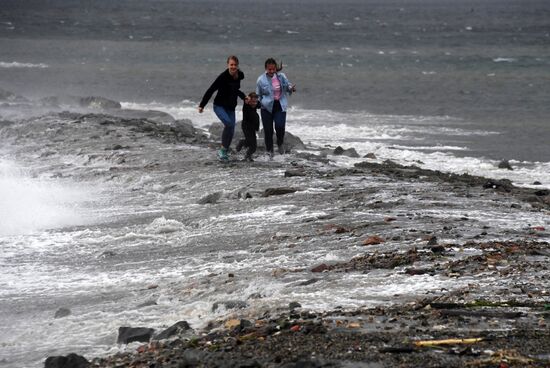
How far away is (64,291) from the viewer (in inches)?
396

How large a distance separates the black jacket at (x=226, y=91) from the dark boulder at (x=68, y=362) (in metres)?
8.64

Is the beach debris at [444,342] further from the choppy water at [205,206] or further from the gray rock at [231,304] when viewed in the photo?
the gray rock at [231,304]

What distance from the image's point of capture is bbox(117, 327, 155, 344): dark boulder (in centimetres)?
804

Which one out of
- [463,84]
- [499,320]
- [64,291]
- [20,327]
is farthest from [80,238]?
[463,84]

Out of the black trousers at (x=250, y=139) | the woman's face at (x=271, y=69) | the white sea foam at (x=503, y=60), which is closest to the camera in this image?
the woman's face at (x=271, y=69)

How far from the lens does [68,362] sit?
24.3ft

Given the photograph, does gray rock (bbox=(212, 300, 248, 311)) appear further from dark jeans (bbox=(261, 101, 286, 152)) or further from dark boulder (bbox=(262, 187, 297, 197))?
dark jeans (bbox=(261, 101, 286, 152))

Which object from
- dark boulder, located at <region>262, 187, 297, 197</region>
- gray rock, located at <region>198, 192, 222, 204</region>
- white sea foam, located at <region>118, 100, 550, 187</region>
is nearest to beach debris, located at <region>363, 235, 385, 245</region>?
dark boulder, located at <region>262, 187, 297, 197</region>

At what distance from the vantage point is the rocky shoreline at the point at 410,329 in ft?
21.8

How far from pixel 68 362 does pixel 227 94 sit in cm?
898

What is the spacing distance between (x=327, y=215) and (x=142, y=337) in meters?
4.49

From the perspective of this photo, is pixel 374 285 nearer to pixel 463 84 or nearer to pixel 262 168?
pixel 262 168

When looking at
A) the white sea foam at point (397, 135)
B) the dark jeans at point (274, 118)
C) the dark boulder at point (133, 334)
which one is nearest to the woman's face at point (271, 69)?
the dark jeans at point (274, 118)

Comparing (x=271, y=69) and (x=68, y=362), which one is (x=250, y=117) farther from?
(x=68, y=362)
